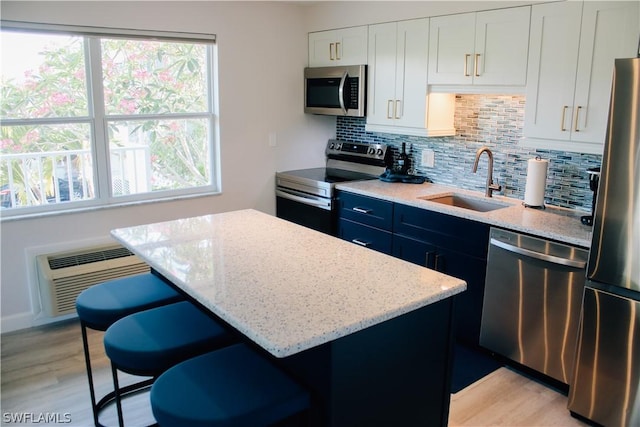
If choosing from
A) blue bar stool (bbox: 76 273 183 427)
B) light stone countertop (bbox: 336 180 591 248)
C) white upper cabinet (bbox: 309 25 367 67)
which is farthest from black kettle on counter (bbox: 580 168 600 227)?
blue bar stool (bbox: 76 273 183 427)

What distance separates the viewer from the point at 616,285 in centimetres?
233

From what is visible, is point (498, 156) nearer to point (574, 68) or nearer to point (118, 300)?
point (574, 68)

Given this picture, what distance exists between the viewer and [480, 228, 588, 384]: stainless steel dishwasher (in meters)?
2.62

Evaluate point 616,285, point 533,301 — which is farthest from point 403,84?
point 616,285

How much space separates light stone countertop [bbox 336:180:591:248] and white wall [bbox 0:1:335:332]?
0.87 metres

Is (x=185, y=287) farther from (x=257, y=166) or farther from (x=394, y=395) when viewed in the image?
(x=257, y=166)

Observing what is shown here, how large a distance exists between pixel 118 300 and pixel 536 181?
239cm

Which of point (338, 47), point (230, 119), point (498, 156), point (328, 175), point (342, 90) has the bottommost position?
point (328, 175)

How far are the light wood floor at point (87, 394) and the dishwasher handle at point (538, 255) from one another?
0.73 metres

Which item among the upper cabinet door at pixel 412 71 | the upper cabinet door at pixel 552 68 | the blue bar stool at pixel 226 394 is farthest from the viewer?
the upper cabinet door at pixel 412 71

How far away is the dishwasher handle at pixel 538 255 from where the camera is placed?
8.38 feet

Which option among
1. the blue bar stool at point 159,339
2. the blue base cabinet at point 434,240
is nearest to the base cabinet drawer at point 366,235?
the blue base cabinet at point 434,240

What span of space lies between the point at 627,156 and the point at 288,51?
2.92 metres

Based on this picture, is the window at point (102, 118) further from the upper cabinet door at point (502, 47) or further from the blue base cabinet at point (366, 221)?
the upper cabinet door at point (502, 47)
